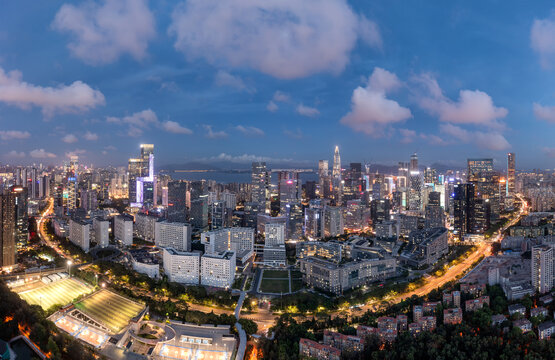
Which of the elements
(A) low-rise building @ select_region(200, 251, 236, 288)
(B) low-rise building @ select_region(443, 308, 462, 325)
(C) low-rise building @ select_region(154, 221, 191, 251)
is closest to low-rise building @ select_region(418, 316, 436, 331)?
(B) low-rise building @ select_region(443, 308, 462, 325)

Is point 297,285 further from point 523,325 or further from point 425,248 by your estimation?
point 523,325

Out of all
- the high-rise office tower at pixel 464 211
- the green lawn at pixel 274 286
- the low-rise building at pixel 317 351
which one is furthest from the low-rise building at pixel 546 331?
the high-rise office tower at pixel 464 211

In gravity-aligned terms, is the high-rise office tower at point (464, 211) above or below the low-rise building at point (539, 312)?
above

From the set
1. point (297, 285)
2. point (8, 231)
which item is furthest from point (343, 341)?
point (8, 231)

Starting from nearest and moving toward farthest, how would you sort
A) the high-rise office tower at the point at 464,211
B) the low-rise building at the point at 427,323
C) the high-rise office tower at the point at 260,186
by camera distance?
the low-rise building at the point at 427,323 < the high-rise office tower at the point at 464,211 < the high-rise office tower at the point at 260,186

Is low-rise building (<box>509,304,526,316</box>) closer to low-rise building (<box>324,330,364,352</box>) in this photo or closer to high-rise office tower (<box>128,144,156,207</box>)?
low-rise building (<box>324,330,364,352</box>)

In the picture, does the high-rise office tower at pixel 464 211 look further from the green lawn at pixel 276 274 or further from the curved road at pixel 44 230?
the curved road at pixel 44 230
